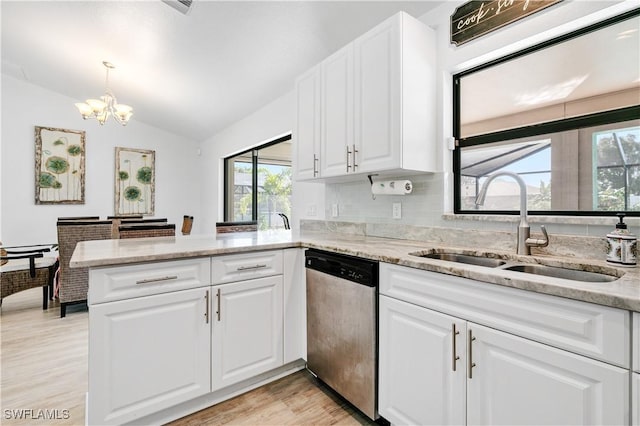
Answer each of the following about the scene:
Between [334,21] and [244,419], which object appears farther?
[334,21]

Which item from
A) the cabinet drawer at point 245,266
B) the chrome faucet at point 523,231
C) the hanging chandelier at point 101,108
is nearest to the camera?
the chrome faucet at point 523,231

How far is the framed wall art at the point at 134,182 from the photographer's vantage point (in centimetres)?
557

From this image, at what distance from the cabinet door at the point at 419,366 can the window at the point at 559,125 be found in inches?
35.3

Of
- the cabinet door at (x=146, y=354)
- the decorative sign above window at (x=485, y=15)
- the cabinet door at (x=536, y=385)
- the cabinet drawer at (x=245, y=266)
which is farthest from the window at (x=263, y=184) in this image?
the cabinet door at (x=536, y=385)

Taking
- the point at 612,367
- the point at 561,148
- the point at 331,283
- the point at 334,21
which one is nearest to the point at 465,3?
the point at 334,21

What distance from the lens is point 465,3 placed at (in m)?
1.86

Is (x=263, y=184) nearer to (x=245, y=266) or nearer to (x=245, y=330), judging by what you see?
(x=245, y=266)

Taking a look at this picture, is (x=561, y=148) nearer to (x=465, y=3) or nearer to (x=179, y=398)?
(x=465, y=3)

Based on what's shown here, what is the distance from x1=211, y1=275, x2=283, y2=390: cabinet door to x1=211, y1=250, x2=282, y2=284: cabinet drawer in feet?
0.12

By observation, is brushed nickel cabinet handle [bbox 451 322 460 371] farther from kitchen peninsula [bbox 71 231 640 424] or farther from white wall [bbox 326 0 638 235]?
white wall [bbox 326 0 638 235]

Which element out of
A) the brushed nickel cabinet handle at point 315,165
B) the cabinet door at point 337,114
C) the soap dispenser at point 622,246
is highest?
the cabinet door at point 337,114

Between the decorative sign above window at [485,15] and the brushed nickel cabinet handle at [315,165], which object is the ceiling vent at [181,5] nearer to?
the brushed nickel cabinet handle at [315,165]

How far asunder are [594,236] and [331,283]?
1261 millimetres

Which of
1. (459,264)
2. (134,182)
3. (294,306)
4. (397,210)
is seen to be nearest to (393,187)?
(397,210)
